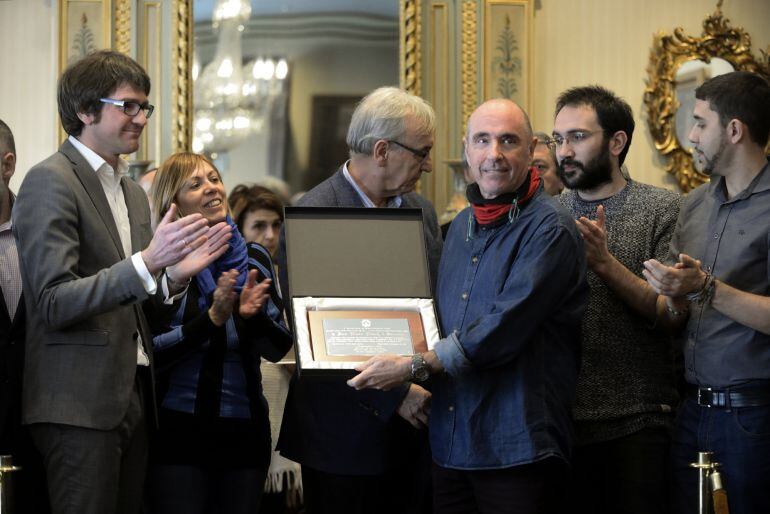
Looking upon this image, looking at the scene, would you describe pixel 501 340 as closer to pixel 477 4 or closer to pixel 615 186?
pixel 615 186

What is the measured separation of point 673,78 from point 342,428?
207 inches

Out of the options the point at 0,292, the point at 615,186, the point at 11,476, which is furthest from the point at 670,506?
the point at 0,292

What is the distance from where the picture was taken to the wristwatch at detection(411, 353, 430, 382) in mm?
2611

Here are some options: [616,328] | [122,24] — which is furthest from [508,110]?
[122,24]

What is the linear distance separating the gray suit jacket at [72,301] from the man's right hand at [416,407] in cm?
76

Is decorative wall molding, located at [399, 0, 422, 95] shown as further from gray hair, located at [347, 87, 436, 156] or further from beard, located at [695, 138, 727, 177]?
beard, located at [695, 138, 727, 177]

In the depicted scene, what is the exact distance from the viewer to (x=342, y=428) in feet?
9.74

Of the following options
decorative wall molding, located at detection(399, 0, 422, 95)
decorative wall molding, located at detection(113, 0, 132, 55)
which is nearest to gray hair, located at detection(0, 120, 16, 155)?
decorative wall molding, located at detection(113, 0, 132, 55)

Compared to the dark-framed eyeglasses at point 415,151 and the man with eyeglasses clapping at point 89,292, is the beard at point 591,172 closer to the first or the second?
the dark-framed eyeglasses at point 415,151

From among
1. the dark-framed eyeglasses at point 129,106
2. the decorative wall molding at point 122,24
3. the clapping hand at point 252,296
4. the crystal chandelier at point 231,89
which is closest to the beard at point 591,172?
the clapping hand at point 252,296

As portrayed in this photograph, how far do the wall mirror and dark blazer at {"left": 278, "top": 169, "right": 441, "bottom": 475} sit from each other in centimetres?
402

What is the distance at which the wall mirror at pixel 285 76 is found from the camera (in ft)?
22.6

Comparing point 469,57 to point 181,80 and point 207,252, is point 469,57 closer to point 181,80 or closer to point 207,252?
point 181,80

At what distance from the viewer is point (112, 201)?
2.90 meters
